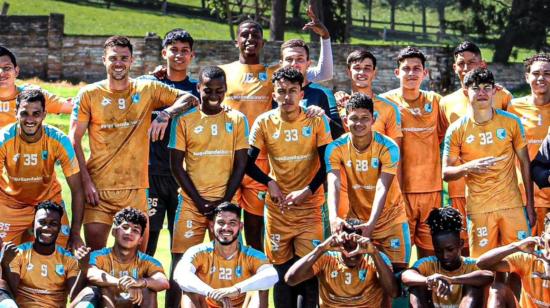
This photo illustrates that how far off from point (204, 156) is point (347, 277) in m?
1.75

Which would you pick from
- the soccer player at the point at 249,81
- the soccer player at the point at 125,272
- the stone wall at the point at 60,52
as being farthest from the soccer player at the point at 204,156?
the stone wall at the point at 60,52

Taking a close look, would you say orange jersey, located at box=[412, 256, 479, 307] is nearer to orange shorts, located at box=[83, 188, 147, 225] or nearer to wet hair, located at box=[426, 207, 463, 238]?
wet hair, located at box=[426, 207, 463, 238]

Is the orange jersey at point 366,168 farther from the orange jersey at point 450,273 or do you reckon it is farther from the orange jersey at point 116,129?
the orange jersey at point 116,129

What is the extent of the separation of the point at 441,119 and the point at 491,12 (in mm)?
20351

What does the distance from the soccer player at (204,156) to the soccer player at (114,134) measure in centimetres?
18

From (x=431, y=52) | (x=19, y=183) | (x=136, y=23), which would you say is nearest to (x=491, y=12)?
(x=431, y=52)

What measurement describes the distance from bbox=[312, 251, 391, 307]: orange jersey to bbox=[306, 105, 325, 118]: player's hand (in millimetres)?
1329

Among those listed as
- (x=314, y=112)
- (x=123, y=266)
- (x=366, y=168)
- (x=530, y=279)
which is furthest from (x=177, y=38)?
(x=530, y=279)

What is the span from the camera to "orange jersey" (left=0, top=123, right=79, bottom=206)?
957 centimetres

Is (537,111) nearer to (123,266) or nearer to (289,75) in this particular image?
(289,75)

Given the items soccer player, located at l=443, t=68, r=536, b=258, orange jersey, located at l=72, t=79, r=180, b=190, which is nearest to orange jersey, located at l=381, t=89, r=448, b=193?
soccer player, located at l=443, t=68, r=536, b=258

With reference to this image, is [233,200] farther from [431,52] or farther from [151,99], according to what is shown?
[431,52]

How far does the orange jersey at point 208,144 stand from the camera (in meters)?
9.68

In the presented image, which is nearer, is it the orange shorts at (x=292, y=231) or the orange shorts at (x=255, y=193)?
the orange shorts at (x=292, y=231)
